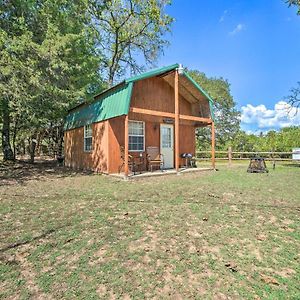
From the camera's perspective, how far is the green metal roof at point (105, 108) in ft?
28.1

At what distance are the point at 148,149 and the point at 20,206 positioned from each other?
6.69 metres

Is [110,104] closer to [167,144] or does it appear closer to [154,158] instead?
[154,158]

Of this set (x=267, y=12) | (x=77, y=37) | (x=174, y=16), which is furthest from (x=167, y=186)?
(x=174, y=16)

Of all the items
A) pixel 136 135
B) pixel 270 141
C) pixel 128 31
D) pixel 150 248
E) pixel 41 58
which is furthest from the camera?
pixel 270 141

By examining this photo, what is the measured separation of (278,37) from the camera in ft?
51.2

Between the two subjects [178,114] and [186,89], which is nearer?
[178,114]

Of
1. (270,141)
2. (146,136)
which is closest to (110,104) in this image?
(146,136)

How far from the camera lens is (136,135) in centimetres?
1063

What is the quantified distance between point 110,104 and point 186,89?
3941mm

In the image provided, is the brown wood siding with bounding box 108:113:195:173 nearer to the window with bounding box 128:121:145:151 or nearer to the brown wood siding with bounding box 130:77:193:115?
the window with bounding box 128:121:145:151

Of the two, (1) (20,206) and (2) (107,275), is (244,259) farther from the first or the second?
(1) (20,206)

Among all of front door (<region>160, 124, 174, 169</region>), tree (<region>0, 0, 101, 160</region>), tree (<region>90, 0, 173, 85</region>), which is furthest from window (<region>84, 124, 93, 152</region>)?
tree (<region>90, 0, 173, 85</region>)

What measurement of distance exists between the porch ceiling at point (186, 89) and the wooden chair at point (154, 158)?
3.08 meters

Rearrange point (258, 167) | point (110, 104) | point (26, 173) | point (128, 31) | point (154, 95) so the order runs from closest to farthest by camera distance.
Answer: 1. point (110, 104)
2. point (26, 173)
3. point (258, 167)
4. point (154, 95)
5. point (128, 31)
